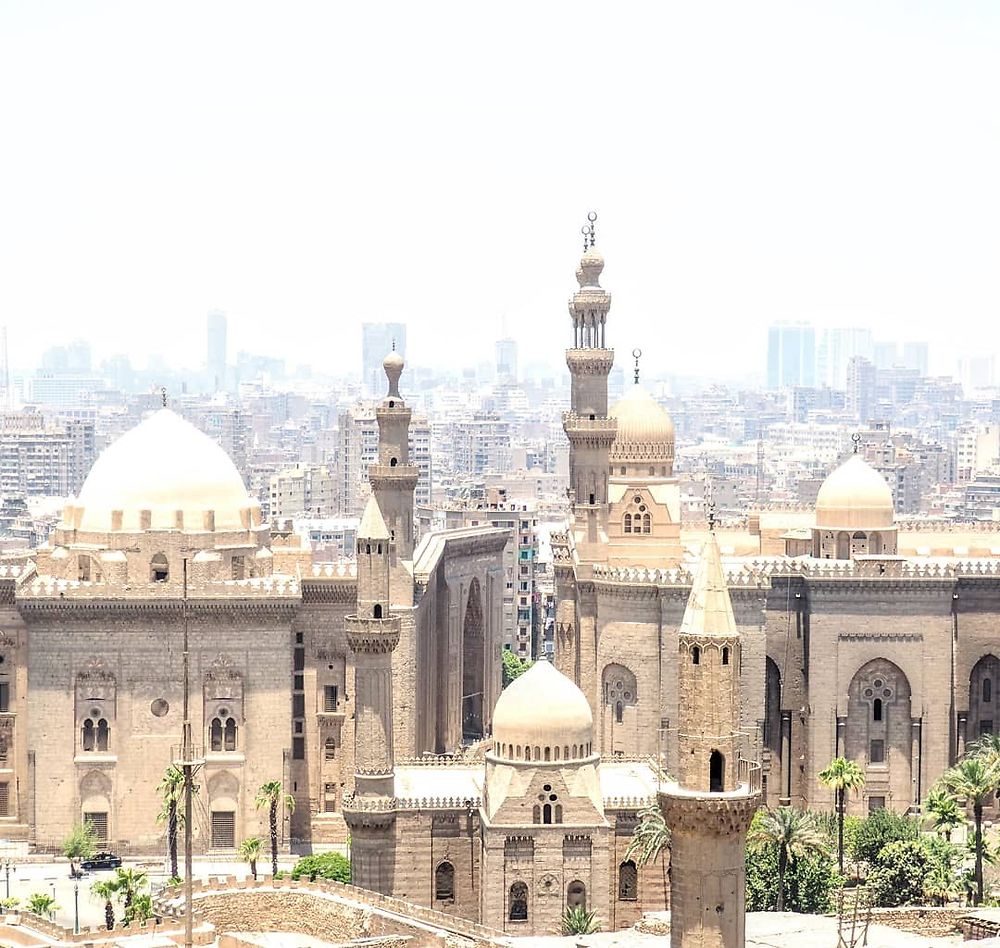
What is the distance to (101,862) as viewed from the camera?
66.5 m

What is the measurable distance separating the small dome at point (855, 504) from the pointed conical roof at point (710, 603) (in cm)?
2691

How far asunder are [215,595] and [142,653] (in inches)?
99.8

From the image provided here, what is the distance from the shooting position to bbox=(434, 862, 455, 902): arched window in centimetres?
5838

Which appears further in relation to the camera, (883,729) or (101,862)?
(883,729)

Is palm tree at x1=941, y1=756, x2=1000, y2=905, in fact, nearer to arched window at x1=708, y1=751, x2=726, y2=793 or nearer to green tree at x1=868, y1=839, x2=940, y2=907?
green tree at x1=868, y1=839, x2=940, y2=907

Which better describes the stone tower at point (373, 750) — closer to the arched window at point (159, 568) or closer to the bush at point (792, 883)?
the bush at point (792, 883)

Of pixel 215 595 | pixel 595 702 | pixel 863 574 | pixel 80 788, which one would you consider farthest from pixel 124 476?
pixel 863 574

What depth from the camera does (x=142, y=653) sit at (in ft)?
222

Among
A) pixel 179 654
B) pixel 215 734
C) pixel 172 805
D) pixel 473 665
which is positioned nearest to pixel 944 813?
pixel 172 805

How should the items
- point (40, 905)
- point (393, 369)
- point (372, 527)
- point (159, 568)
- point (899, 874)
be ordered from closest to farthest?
point (40, 905), point (899, 874), point (372, 527), point (159, 568), point (393, 369)

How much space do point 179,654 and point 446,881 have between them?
12691 mm

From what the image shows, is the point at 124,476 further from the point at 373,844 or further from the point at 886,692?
the point at 886,692

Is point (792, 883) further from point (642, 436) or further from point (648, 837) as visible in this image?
point (642, 436)

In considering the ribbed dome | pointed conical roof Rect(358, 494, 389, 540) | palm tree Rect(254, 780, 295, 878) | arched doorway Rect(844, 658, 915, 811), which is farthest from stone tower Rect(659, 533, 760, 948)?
the ribbed dome
